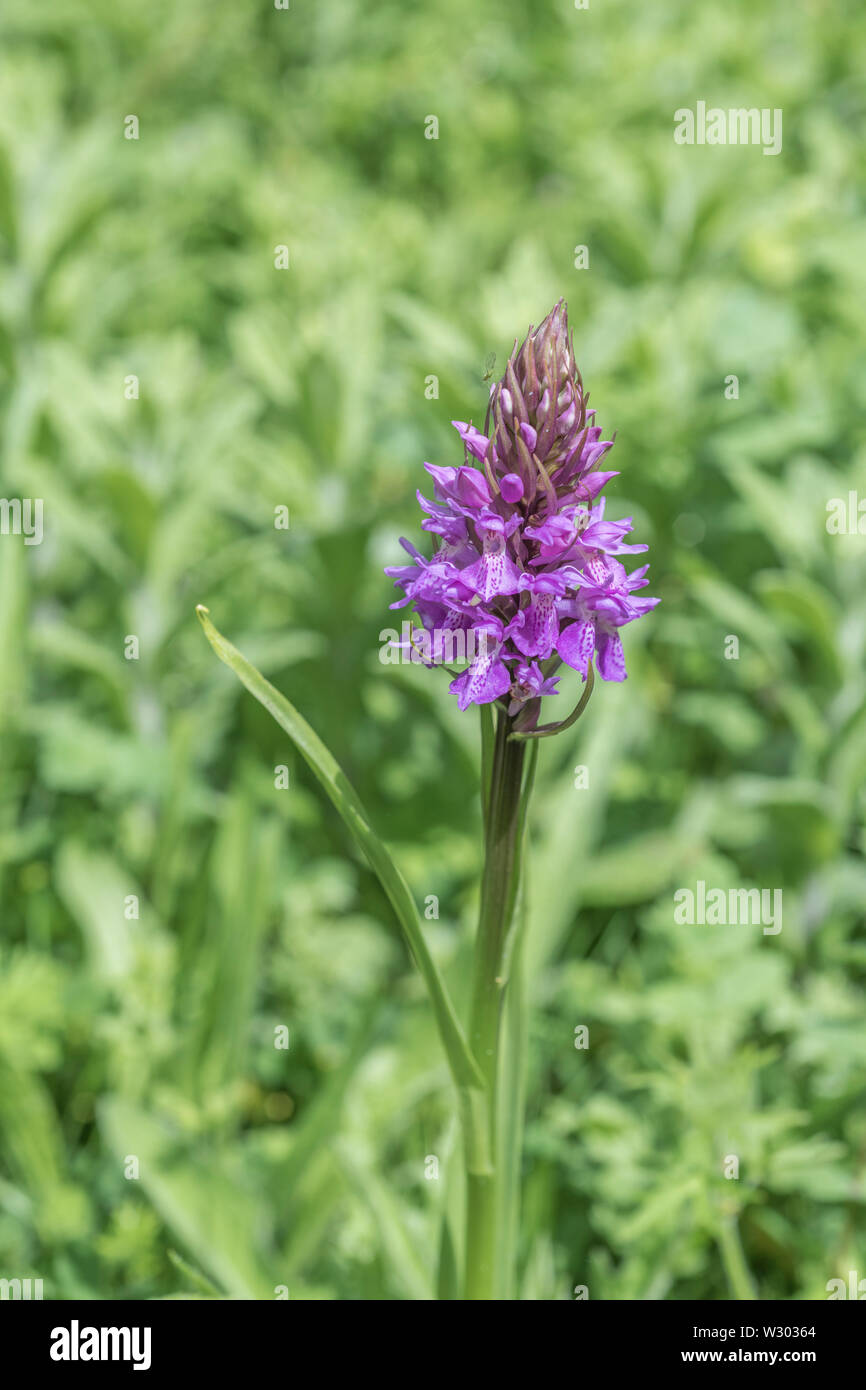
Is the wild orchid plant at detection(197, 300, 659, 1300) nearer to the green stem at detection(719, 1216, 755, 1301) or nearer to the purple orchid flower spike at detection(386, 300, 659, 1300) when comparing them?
the purple orchid flower spike at detection(386, 300, 659, 1300)

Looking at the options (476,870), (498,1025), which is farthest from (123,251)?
(498,1025)

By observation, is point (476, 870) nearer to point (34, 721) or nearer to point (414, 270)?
point (34, 721)

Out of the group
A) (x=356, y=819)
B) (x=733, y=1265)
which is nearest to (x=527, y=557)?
(x=356, y=819)

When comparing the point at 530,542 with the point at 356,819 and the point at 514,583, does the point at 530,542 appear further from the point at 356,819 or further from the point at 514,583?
the point at 356,819

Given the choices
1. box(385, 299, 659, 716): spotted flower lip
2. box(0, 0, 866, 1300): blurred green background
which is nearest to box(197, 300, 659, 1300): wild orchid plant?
box(385, 299, 659, 716): spotted flower lip

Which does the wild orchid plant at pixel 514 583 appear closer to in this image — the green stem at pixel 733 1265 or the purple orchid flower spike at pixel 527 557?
the purple orchid flower spike at pixel 527 557
